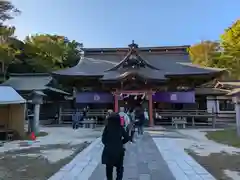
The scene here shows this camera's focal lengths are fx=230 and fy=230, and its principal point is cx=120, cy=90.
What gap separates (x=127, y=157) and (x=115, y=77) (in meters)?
12.1

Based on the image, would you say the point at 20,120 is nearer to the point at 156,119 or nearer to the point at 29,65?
the point at 156,119

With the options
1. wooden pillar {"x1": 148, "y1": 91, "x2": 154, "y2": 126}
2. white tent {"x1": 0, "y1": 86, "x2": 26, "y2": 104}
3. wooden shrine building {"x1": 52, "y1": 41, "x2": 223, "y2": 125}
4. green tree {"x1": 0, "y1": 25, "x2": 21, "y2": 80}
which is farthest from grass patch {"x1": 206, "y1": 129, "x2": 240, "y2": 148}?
green tree {"x1": 0, "y1": 25, "x2": 21, "y2": 80}

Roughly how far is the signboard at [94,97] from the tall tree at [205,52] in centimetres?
2166

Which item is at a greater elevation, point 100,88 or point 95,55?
point 95,55

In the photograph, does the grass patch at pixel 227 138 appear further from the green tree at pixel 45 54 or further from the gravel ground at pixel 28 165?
the green tree at pixel 45 54

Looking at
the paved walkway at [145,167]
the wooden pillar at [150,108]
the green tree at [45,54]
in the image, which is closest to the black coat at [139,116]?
the paved walkway at [145,167]

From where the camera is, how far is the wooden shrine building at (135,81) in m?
18.5

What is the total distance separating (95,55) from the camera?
26297 mm

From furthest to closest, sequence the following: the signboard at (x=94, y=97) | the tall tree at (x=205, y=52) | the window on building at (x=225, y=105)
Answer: the tall tree at (x=205, y=52) → the window on building at (x=225, y=105) → the signboard at (x=94, y=97)

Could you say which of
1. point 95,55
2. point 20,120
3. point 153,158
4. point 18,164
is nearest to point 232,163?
point 153,158

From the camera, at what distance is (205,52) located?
1526 inches

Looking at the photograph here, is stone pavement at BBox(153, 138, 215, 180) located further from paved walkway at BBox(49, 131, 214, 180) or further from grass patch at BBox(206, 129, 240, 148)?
grass patch at BBox(206, 129, 240, 148)

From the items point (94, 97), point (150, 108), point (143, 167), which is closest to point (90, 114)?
point (94, 97)

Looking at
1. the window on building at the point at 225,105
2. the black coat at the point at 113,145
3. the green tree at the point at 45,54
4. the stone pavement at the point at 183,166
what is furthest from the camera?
the green tree at the point at 45,54
